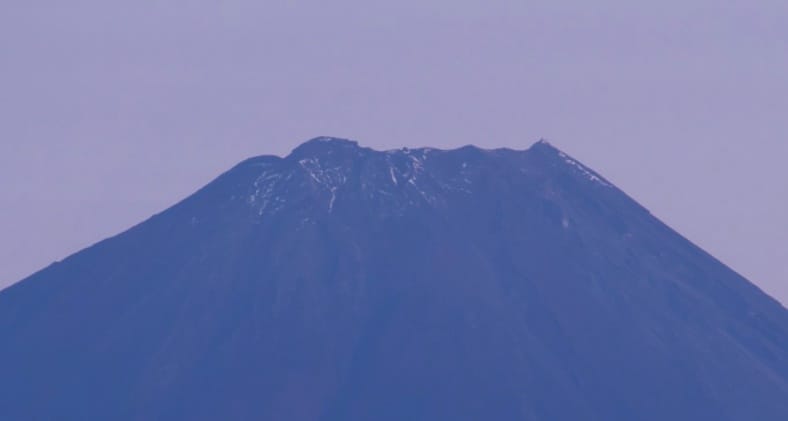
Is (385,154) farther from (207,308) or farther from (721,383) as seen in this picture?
(721,383)

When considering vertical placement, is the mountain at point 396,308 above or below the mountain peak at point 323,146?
below

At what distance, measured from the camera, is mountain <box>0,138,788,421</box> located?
10725 cm

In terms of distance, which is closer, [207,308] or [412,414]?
[412,414]

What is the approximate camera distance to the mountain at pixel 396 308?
10725 centimetres

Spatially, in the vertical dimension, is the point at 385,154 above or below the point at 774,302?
above

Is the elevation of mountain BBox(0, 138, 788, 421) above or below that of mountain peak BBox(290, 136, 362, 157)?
below

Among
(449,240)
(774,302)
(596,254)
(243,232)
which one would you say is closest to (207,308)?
(243,232)

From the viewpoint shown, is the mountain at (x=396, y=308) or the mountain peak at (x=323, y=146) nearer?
the mountain at (x=396, y=308)

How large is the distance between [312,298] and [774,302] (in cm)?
2633

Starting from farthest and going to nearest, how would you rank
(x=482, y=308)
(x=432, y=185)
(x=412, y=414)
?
(x=432, y=185) → (x=482, y=308) → (x=412, y=414)

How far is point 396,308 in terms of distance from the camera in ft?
369

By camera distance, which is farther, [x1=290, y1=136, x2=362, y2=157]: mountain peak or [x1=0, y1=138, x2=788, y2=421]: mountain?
[x1=290, y1=136, x2=362, y2=157]: mountain peak

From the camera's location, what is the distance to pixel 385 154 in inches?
4759

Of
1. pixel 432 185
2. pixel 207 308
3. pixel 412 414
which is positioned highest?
pixel 432 185
